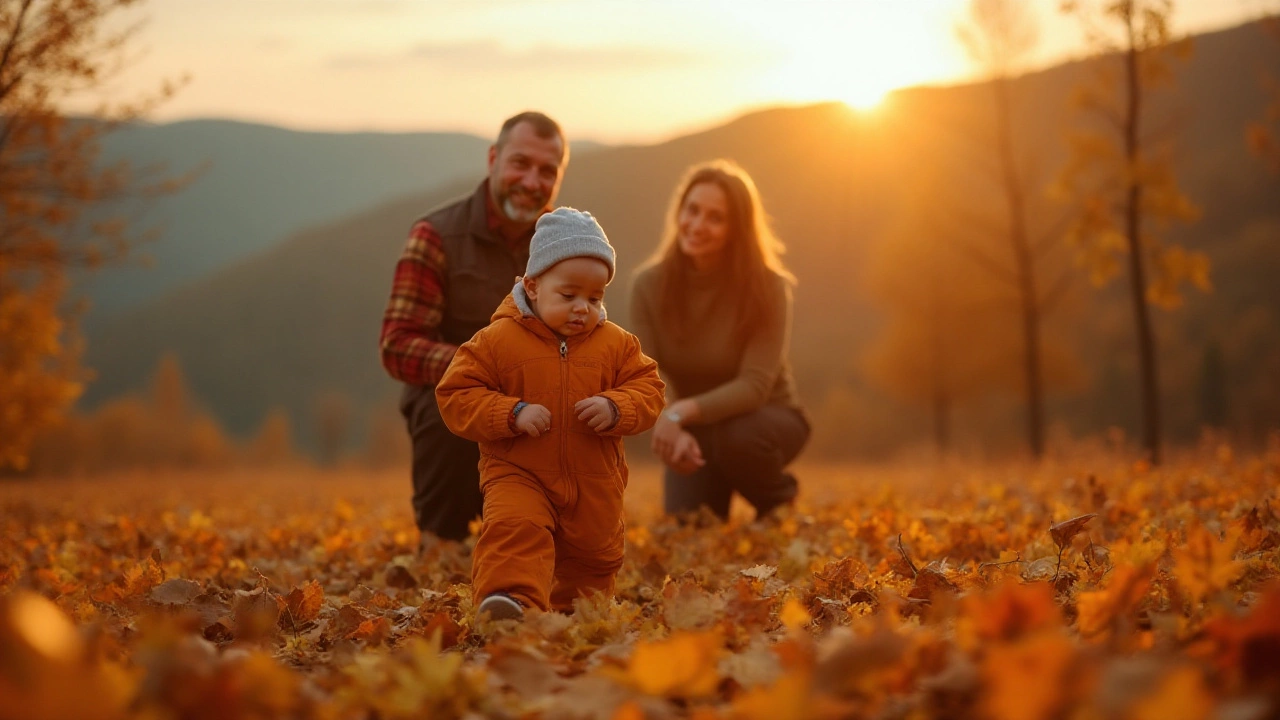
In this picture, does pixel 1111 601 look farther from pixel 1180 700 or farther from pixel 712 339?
pixel 712 339

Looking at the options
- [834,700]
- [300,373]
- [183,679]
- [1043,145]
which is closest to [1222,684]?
[834,700]

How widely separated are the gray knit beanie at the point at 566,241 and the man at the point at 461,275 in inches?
63.5

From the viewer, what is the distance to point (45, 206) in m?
10.2

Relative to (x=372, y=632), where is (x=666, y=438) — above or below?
above

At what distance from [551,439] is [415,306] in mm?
1929

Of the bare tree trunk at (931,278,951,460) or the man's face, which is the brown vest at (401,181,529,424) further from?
the bare tree trunk at (931,278,951,460)

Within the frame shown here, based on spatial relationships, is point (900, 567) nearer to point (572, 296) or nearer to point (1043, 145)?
point (572, 296)

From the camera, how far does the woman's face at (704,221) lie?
5.49 metres

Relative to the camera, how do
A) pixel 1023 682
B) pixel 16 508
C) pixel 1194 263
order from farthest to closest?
pixel 1194 263, pixel 16 508, pixel 1023 682

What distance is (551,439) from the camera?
3.19m

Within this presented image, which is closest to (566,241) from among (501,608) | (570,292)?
(570,292)

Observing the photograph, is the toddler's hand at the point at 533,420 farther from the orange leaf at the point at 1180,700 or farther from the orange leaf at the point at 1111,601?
the orange leaf at the point at 1180,700

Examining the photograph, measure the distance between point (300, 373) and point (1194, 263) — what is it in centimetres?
12098

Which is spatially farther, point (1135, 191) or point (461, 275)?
point (1135, 191)
